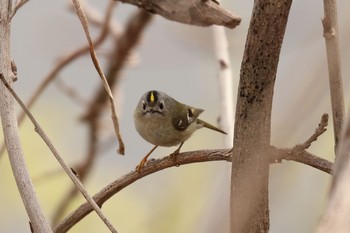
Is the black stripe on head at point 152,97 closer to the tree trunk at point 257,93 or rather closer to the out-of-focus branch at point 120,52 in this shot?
the out-of-focus branch at point 120,52

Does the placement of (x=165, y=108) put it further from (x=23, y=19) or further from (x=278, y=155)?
(x=278, y=155)

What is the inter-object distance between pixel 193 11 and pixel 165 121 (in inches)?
35.2

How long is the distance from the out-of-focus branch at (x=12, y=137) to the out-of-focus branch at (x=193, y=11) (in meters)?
0.60

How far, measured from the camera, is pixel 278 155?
34.8 inches

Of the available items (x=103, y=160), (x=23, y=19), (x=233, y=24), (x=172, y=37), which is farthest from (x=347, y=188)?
→ (x=103, y=160)

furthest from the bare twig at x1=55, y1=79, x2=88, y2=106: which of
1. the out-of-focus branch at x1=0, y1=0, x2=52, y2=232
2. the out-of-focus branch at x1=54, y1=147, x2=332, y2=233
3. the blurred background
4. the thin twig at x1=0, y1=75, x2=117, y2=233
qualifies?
the thin twig at x1=0, y1=75, x2=117, y2=233

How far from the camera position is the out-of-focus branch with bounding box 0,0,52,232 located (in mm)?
893

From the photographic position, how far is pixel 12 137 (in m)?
0.94

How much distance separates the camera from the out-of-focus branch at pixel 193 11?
1.53 meters

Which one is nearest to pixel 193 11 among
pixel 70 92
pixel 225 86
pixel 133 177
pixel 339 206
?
pixel 225 86

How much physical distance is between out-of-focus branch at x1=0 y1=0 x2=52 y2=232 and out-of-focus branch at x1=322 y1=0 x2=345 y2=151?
418 mm

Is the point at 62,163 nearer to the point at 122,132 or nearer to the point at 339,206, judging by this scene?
the point at 339,206

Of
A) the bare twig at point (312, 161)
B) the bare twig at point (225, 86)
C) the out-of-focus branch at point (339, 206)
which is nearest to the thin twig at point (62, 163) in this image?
the bare twig at point (312, 161)

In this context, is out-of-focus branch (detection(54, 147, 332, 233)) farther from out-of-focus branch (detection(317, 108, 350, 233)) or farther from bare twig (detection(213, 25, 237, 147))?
out-of-focus branch (detection(317, 108, 350, 233))
